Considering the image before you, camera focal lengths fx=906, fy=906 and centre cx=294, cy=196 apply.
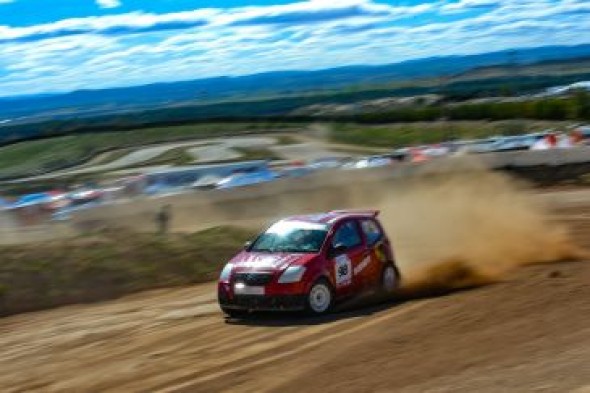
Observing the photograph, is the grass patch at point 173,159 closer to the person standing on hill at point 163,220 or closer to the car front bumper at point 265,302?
the person standing on hill at point 163,220

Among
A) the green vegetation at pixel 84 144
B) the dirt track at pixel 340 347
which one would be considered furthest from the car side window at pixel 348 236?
the green vegetation at pixel 84 144

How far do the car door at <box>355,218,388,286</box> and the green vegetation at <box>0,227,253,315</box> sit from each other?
5.23 m

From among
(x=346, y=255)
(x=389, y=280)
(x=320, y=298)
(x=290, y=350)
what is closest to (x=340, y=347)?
(x=290, y=350)

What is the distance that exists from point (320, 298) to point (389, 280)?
6.60ft

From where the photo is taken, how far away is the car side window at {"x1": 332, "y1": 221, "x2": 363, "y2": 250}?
13703 millimetres

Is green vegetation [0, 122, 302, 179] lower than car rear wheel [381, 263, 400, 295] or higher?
higher

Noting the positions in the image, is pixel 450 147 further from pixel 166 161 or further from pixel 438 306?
pixel 438 306

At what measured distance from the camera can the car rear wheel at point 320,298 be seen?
1283 centimetres

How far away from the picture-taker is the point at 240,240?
21.8 meters

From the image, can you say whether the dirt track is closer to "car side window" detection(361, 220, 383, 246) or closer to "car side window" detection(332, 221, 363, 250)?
"car side window" detection(332, 221, 363, 250)

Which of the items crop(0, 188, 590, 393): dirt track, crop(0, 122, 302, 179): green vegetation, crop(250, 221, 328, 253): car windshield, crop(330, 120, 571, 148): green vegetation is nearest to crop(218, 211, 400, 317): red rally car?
crop(250, 221, 328, 253): car windshield

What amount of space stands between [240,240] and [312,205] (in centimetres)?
963

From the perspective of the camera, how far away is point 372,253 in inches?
561

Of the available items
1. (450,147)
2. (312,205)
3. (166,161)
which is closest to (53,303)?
(312,205)
